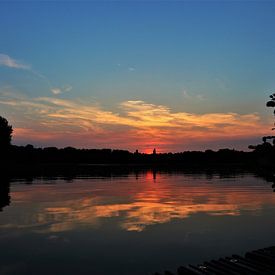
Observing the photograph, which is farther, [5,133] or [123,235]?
[5,133]

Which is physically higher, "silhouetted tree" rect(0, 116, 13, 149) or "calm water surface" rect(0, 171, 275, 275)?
"silhouetted tree" rect(0, 116, 13, 149)

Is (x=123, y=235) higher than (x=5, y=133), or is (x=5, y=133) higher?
(x=5, y=133)

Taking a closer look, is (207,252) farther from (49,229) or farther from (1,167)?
(1,167)

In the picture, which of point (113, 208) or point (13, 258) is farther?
point (113, 208)

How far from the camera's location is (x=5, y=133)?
169 m

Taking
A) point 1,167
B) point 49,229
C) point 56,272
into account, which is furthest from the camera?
point 1,167

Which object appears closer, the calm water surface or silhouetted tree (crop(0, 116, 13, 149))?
the calm water surface

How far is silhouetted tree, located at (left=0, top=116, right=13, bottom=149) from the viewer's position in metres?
167

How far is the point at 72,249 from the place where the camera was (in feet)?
77.6

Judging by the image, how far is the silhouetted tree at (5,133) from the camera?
16727 centimetres

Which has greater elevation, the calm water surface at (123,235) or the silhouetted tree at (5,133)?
the silhouetted tree at (5,133)

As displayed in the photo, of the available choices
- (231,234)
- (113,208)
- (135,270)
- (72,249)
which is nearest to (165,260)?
(135,270)

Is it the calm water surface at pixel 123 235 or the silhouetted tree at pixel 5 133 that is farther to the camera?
the silhouetted tree at pixel 5 133

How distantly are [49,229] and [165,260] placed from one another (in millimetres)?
12804
